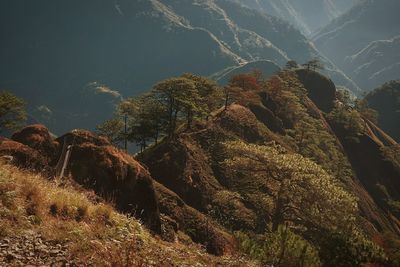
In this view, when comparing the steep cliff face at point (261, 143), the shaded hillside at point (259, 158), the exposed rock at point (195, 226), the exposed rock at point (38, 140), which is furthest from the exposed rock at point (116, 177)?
the steep cliff face at point (261, 143)

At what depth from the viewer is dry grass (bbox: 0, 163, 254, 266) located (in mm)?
8641

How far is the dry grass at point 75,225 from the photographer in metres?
8.64

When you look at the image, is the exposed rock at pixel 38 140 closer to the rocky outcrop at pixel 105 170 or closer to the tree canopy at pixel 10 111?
the rocky outcrop at pixel 105 170

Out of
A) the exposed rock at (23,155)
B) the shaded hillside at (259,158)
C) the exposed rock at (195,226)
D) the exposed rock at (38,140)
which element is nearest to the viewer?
the exposed rock at (23,155)

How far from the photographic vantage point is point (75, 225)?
10.2 m

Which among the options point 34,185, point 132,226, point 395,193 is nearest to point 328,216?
point 132,226

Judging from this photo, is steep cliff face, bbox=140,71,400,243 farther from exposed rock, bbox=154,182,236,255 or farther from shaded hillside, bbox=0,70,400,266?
exposed rock, bbox=154,182,236,255

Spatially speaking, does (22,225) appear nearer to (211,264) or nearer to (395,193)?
(211,264)

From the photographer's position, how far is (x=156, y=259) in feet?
32.6

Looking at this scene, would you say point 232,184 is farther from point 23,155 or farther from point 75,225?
point 75,225

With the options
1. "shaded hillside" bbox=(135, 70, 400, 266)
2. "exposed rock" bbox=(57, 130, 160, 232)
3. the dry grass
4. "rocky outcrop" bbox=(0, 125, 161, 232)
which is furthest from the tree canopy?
the dry grass

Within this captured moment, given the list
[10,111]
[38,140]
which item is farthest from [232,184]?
[10,111]

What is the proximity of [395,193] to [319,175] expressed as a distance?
255ft

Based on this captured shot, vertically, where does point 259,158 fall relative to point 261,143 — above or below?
above
